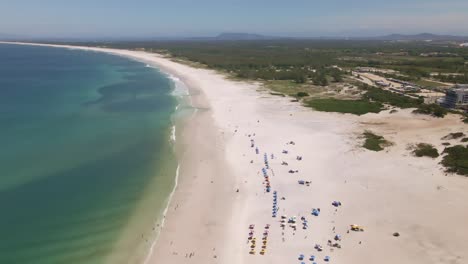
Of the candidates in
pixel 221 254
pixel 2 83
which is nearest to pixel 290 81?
pixel 2 83

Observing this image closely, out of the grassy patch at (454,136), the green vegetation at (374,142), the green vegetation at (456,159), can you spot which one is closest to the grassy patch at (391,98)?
the grassy patch at (454,136)

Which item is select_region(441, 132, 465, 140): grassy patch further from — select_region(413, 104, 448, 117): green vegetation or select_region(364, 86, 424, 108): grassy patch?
select_region(364, 86, 424, 108): grassy patch

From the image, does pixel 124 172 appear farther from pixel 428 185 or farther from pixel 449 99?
pixel 449 99

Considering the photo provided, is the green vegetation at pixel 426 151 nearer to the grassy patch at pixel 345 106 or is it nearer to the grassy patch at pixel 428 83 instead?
the grassy patch at pixel 345 106

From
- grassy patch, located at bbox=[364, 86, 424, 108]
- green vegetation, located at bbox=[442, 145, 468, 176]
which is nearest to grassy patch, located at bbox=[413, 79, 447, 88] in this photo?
grassy patch, located at bbox=[364, 86, 424, 108]

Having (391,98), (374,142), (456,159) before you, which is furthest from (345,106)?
(456,159)

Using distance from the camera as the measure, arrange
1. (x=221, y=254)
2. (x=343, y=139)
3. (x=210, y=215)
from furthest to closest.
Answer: (x=343, y=139)
(x=210, y=215)
(x=221, y=254)
